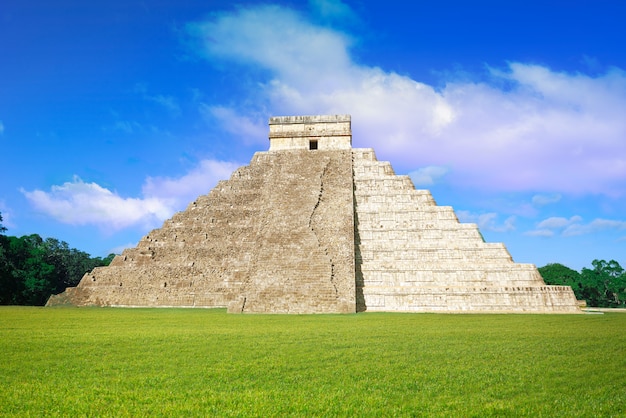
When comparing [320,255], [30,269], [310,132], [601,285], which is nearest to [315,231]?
[320,255]

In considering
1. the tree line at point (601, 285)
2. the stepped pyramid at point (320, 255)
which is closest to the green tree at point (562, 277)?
the tree line at point (601, 285)

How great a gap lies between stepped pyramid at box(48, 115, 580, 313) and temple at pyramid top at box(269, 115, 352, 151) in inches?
40.5

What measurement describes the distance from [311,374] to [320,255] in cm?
1273

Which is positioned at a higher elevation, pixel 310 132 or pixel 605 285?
pixel 310 132

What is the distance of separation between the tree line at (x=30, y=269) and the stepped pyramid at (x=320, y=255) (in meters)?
13.4

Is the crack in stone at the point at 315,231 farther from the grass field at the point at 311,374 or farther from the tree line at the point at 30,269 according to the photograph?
the tree line at the point at 30,269

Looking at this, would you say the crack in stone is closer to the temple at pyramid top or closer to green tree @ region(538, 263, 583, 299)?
the temple at pyramid top

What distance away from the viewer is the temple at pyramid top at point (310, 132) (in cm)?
2555

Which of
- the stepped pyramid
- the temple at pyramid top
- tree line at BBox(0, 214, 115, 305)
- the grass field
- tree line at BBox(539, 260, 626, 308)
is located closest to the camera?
the grass field

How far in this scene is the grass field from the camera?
432 centimetres

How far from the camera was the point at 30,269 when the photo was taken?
34719 millimetres

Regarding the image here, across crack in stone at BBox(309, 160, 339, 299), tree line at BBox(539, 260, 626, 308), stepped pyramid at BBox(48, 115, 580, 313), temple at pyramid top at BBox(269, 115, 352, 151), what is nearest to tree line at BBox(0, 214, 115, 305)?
stepped pyramid at BBox(48, 115, 580, 313)

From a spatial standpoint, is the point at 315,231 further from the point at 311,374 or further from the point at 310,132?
the point at 311,374

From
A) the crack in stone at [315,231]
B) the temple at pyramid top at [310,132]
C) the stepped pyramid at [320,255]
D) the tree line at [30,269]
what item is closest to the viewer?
the crack in stone at [315,231]
